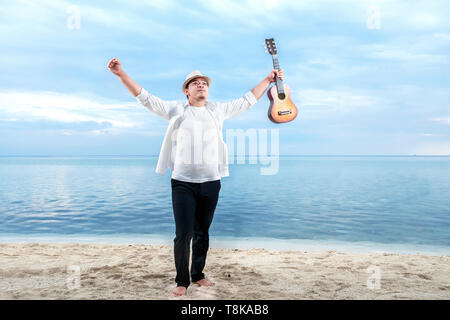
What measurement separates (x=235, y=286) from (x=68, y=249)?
10.7 feet

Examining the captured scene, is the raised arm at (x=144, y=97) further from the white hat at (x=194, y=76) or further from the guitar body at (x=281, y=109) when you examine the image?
the guitar body at (x=281, y=109)

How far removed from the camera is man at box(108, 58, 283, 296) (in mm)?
3314

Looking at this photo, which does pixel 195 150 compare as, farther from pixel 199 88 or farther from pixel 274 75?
pixel 274 75

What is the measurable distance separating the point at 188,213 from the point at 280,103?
1.58m

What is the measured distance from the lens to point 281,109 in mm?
3936

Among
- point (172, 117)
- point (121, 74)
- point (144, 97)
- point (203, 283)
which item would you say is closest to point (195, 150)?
point (172, 117)

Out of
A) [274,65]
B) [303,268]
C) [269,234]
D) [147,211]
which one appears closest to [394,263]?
[303,268]

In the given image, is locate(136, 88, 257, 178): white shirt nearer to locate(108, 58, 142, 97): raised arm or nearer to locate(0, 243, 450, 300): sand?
locate(108, 58, 142, 97): raised arm

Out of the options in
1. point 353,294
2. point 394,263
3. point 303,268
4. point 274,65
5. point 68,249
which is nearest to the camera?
point 353,294

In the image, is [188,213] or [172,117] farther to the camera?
[172,117]

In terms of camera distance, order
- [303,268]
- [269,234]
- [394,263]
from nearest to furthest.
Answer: [303,268]
[394,263]
[269,234]

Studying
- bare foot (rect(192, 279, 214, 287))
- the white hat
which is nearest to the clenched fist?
the white hat
